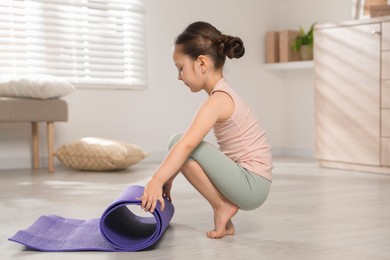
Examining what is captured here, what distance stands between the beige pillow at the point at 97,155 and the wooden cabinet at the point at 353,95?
46.5 inches

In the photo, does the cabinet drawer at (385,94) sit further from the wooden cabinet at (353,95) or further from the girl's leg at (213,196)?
the girl's leg at (213,196)

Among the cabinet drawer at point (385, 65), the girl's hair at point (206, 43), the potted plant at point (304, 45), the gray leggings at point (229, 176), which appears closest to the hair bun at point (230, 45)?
the girl's hair at point (206, 43)

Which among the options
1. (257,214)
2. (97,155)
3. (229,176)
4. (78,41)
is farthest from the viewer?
(78,41)

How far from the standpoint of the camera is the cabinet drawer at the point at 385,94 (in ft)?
11.5

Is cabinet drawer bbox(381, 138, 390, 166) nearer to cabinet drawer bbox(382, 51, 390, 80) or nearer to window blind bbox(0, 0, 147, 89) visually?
cabinet drawer bbox(382, 51, 390, 80)

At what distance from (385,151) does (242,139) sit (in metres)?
1.96

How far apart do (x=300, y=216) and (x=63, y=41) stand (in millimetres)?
2561

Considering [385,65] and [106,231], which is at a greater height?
[385,65]

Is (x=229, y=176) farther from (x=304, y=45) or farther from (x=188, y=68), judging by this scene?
(x=304, y=45)

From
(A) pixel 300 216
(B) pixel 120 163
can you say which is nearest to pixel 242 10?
(B) pixel 120 163

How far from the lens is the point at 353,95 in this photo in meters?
3.73

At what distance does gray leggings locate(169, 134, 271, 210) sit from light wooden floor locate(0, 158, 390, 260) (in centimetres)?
12

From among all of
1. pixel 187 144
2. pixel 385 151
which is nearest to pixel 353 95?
pixel 385 151

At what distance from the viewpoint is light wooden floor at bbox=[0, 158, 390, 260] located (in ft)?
5.30
